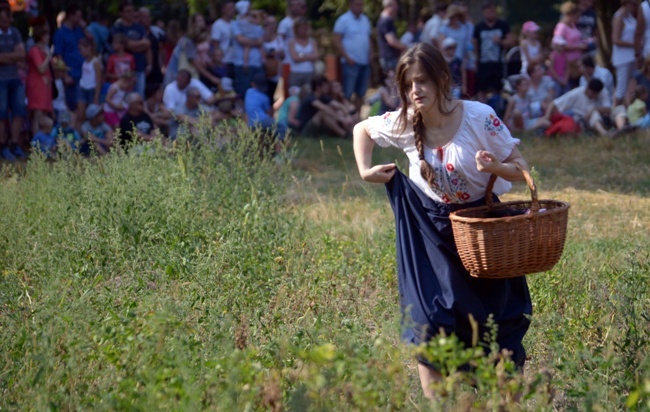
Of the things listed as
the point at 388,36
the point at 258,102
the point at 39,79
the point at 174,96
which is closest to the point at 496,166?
the point at 174,96

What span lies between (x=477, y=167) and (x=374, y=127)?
513 mm

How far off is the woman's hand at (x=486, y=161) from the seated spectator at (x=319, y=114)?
9.04 meters

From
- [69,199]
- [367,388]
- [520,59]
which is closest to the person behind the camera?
[367,388]

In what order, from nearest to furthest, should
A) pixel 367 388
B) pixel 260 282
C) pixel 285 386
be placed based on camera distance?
pixel 367 388 < pixel 285 386 < pixel 260 282

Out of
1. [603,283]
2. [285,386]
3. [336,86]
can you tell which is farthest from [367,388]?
[336,86]

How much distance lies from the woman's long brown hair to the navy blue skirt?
0.47 ft

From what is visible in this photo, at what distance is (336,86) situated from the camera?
43.5 ft

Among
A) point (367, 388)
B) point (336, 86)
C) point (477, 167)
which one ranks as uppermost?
point (477, 167)

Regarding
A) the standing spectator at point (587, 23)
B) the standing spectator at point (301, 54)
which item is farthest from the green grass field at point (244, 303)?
the standing spectator at point (587, 23)

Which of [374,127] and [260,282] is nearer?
[374,127]

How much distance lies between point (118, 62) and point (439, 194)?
8.88m

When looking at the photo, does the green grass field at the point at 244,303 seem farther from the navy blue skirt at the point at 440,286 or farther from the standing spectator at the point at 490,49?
the standing spectator at the point at 490,49

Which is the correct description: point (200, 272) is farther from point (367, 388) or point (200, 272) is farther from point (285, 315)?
point (367, 388)

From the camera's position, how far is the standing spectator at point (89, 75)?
12.0 metres
